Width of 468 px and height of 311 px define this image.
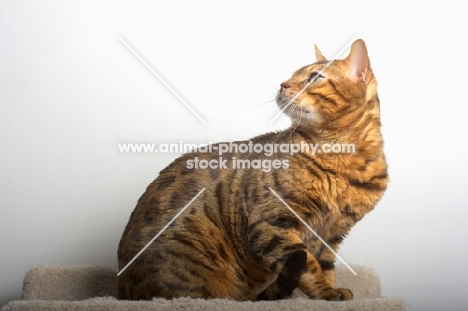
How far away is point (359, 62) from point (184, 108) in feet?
2.42

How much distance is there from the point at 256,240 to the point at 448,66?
108cm

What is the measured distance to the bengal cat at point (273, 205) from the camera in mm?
1453

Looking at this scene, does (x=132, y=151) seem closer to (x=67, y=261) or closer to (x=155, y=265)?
Result: (x=67, y=261)

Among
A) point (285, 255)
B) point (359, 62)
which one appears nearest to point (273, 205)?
point (285, 255)

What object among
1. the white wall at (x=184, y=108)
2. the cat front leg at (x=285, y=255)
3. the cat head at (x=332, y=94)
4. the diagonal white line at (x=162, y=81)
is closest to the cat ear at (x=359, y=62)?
the cat head at (x=332, y=94)

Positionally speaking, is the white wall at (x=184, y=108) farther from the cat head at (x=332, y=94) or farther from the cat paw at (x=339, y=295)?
the cat paw at (x=339, y=295)

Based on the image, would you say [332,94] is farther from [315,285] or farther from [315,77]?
[315,285]

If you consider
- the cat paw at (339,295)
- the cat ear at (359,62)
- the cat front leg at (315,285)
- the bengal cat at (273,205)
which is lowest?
the cat paw at (339,295)

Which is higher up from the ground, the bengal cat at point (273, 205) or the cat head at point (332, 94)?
the cat head at point (332, 94)

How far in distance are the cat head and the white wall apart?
513 mm

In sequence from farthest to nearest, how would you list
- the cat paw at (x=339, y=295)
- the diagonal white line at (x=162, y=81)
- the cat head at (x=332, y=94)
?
1. the diagonal white line at (x=162, y=81)
2. the cat head at (x=332, y=94)
3. the cat paw at (x=339, y=295)

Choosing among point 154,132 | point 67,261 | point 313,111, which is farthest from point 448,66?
point 67,261

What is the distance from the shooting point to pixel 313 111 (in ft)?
4.96

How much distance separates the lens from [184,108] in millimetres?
2090
